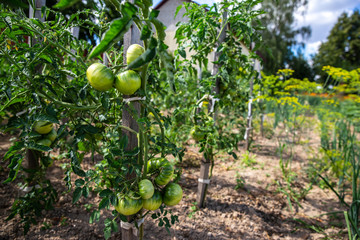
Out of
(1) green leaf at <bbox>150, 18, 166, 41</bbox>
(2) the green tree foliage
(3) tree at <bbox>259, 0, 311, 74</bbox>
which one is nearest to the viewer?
(1) green leaf at <bbox>150, 18, 166, 41</bbox>

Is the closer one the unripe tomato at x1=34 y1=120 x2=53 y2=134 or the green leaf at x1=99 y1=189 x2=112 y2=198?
the green leaf at x1=99 y1=189 x2=112 y2=198

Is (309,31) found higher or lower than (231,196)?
higher

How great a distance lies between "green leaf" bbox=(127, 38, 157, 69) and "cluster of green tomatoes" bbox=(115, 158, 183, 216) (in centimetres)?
48

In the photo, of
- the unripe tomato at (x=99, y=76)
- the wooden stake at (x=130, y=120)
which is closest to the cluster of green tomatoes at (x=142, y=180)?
the unripe tomato at (x=99, y=76)

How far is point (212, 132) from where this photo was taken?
5.03 feet

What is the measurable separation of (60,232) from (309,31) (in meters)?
20.9

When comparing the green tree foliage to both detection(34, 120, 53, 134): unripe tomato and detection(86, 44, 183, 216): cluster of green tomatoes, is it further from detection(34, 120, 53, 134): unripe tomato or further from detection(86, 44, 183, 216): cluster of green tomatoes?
detection(34, 120, 53, 134): unripe tomato

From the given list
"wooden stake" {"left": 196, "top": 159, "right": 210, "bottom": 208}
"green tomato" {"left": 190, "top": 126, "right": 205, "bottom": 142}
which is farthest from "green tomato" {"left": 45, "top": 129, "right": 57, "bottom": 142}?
"wooden stake" {"left": 196, "top": 159, "right": 210, "bottom": 208}

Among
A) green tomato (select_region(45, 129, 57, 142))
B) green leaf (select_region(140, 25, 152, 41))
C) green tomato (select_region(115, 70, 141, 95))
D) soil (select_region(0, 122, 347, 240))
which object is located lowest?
soil (select_region(0, 122, 347, 240))

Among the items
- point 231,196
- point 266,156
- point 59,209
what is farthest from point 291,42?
point 59,209

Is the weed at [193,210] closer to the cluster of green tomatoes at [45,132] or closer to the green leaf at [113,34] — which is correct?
the cluster of green tomatoes at [45,132]

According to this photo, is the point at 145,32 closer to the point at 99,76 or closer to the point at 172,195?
the point at 99,76

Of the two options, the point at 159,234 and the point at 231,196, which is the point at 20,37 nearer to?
the point at 159,234

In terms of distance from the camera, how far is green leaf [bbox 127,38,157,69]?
457 millimetres
